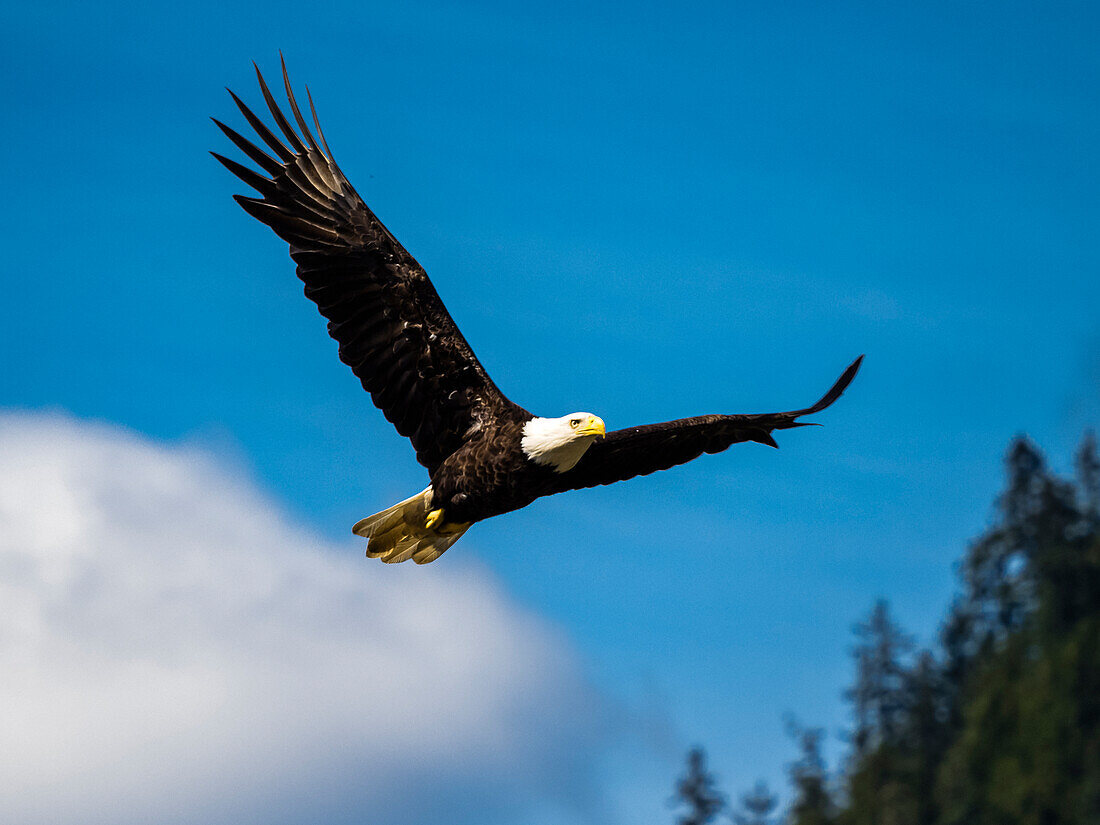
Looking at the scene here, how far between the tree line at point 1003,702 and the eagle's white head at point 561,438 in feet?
150

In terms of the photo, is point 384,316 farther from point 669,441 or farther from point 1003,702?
point 1003,702

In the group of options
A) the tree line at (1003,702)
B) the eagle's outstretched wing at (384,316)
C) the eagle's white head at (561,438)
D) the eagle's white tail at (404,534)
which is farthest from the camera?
the tree line at (1003,702)

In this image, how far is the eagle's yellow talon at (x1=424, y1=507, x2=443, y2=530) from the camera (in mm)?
11758

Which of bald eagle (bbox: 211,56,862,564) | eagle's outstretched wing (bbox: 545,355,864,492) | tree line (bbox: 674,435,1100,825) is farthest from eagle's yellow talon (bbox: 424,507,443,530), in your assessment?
tree line (bbox: 674,435,1100,825)

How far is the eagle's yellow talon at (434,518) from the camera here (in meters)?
11.8

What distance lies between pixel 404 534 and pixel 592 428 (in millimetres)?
1899

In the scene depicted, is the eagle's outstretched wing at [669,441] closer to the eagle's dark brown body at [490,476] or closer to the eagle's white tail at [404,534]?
the eagle's dark brown body at [490,476]

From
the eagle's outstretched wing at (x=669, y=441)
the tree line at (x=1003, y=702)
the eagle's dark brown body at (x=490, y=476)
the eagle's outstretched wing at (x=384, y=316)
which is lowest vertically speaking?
the eagle's dark brown body at (x=490, y=476)

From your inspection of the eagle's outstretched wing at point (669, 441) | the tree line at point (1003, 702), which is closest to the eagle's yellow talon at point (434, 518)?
the eagle's outstretched wing at point (669, 441)

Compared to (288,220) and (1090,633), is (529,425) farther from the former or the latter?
(1090,633)

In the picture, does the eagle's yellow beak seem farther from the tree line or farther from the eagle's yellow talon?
the tree line

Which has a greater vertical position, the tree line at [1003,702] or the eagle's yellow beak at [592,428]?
the tree line at [1003,702]

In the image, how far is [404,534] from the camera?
40.1 feet

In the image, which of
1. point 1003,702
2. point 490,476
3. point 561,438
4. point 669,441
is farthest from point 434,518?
point 1003,702
